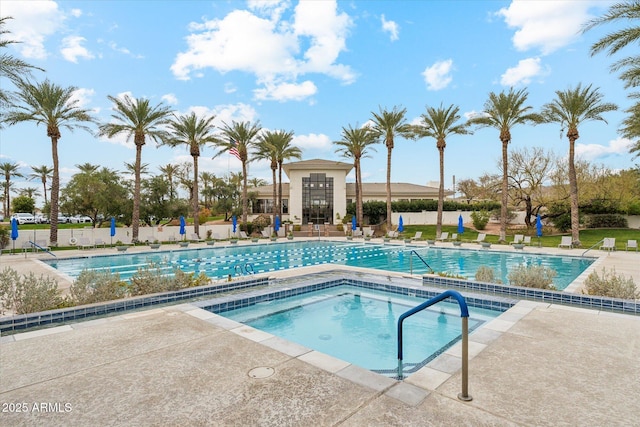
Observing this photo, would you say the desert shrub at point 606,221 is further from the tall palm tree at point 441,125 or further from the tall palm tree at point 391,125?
the tall palm tree at point 391,125

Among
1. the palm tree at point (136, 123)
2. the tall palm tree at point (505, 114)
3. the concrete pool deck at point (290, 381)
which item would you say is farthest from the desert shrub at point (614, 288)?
the palm tree at point (136, 123)

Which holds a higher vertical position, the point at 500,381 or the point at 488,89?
the point at 488,89

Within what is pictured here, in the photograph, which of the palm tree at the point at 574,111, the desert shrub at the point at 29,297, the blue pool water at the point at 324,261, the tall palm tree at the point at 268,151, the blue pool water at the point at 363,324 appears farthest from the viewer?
the tall palm tree at the point at 268,151

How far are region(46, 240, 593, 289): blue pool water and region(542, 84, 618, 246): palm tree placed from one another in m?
6.44

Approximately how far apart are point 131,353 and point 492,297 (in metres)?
7.16

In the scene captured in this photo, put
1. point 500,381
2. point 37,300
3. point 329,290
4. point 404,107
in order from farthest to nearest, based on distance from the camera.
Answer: point 404,107 → point 329,290 → point 37,300 → point 500,381

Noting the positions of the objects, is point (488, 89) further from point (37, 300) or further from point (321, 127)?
point (37, 300)

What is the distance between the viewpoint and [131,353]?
4348 millimetres

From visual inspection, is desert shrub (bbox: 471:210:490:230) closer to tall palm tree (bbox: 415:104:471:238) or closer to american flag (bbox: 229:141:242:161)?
tall palm tree (bbox: 415:104:471:238)

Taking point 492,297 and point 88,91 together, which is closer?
point 492,297

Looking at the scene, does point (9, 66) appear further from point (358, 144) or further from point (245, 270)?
point (358, 144)

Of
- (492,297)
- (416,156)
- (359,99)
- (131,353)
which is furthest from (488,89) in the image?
(131,353)

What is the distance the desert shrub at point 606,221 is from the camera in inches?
1160

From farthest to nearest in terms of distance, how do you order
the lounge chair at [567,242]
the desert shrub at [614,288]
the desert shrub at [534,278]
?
1. the lounge chair at [567,242]
2. the desert shrub at [534,278]
3. the desert shrub at [614,288]
